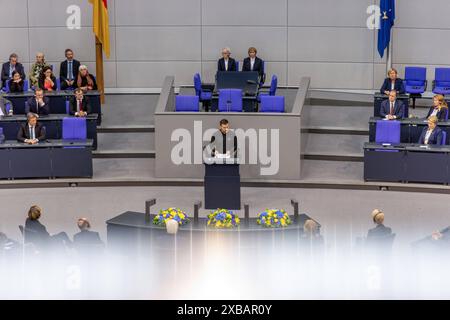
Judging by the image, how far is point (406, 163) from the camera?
45.3 ft

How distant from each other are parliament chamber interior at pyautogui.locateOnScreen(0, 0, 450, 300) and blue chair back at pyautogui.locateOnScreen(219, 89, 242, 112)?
3 centimetres

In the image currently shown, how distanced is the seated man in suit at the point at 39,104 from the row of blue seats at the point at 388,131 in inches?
228

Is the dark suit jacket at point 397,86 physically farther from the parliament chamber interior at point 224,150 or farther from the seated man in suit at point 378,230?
the seated man in suit at point 378,230

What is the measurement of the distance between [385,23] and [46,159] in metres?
7.67

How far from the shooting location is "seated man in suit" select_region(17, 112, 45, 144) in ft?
46.2

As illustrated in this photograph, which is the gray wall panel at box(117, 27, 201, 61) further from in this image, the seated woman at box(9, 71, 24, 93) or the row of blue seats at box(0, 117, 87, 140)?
the row of blue seats at box(0, 117, 87, 140)

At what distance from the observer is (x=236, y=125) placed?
14.2m

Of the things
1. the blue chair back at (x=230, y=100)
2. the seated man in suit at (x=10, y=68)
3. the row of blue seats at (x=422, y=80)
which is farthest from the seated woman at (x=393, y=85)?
the seated man in suit at (x=10, y=68)

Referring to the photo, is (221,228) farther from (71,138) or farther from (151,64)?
(151,64)

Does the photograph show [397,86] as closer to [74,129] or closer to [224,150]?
[224,150]

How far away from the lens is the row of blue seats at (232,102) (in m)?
14.9

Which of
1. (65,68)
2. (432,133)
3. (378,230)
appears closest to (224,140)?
(432,133)
